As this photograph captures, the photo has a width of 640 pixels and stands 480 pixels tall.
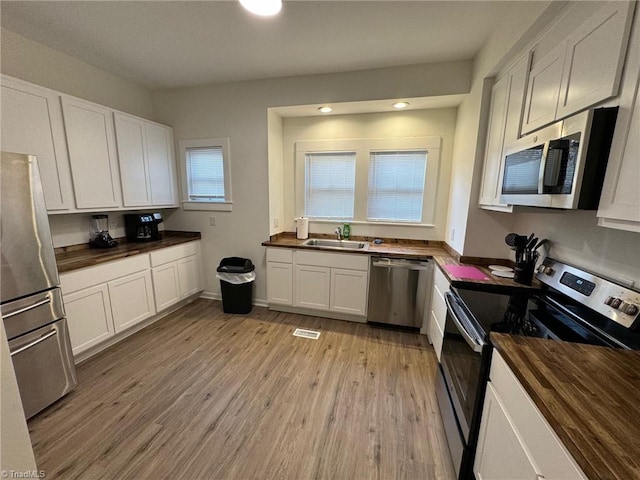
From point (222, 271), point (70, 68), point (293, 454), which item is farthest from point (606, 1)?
point (70, 68)

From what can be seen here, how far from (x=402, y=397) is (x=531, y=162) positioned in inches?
71.0

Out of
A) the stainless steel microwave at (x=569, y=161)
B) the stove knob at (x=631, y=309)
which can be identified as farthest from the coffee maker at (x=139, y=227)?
the stove knob at (x=631, y=309)

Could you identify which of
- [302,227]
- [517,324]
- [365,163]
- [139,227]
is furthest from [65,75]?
[517,324]

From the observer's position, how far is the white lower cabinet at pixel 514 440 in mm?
715

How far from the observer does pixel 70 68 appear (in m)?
2.52

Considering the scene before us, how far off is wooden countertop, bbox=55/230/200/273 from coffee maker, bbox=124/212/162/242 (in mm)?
109

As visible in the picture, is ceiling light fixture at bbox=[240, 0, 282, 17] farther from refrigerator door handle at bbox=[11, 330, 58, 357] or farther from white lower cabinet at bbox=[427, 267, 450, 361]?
refrigerator door handle at bbox=[11, 330, 58, 357]

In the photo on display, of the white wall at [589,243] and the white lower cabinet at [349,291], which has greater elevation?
the white wall at [589,243]

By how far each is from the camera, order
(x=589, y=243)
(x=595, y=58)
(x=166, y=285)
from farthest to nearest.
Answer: (x=166, y=285) < (x=589, y=243) < (x=595, y=58)

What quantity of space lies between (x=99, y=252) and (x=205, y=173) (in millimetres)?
1490

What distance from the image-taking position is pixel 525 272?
5.90 ft

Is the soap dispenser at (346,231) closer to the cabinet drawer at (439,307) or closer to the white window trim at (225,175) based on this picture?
the cabinet drawer at (439,307)

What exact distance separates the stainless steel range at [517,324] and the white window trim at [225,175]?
2.84 metres

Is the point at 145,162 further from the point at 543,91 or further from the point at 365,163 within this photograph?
the point at 543,91
